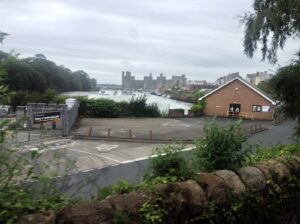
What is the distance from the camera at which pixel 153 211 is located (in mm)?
4066

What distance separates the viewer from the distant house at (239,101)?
66312 mm

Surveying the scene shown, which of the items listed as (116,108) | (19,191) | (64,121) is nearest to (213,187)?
(19,191)

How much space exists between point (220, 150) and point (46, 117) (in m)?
26.1

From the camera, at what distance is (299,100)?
17641 mm

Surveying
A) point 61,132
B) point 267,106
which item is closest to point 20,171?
point 61,132

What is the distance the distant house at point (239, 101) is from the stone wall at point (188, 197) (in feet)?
201

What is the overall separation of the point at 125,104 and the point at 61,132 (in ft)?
77.9

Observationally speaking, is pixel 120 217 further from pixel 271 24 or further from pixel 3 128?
pixel 271 24

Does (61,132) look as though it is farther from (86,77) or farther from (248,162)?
(86,77)

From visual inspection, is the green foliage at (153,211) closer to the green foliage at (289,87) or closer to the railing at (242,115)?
the green foliage at (289,87)

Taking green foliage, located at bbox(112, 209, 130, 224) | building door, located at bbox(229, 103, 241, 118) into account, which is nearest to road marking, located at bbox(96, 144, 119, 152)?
green foliage, located at bbox(112, 209, 130, 224)

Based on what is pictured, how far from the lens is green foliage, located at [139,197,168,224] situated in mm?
4004

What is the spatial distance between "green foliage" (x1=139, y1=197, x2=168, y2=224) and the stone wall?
30 millimetres

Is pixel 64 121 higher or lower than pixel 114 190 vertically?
lower
